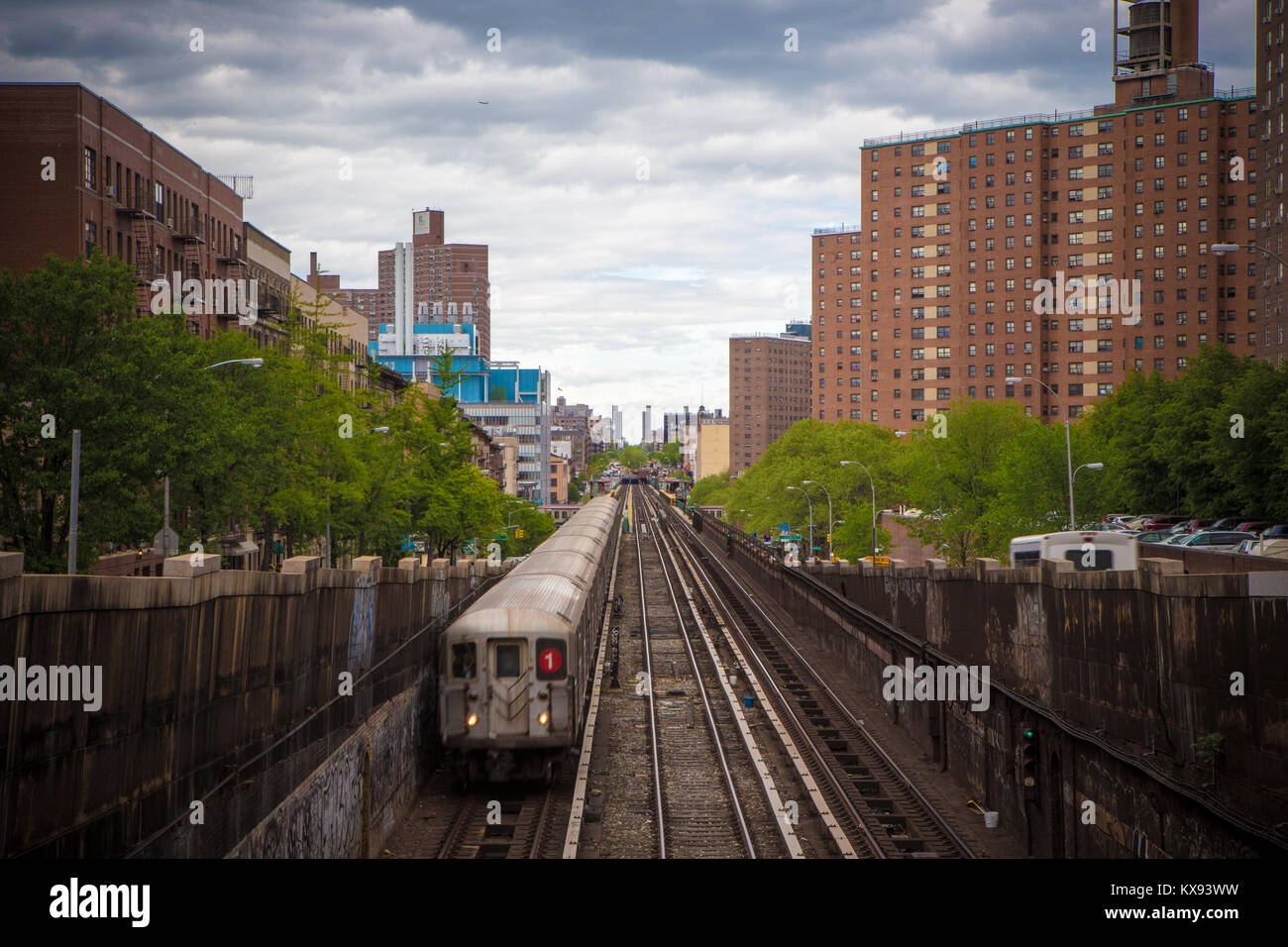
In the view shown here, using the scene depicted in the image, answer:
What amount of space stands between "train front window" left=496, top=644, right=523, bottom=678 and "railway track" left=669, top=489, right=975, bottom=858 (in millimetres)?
5608

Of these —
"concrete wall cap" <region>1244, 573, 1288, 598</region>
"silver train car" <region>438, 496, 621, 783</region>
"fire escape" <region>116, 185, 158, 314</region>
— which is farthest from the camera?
"fire escape" <region>116, 185, 158, 314</region>

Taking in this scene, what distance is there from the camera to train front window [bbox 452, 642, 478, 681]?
671 inches

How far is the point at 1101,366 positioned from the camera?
4496 inches

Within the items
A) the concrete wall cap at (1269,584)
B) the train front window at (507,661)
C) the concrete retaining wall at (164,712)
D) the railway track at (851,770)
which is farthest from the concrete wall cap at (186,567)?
the concrete wall cap at (1269,584)

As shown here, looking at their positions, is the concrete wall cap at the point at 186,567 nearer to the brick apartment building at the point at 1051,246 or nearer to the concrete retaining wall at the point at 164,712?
the concrete retaining wall at the point at 164,712

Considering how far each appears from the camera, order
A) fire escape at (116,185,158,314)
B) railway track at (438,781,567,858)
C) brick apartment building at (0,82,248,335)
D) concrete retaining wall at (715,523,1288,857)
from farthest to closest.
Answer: fire escape at (116,185,158,314) < brick apartment building at (0,82,248,335) < railway track at (438,781,567,858) < concrete retaining wall at (715,523,1288,857)

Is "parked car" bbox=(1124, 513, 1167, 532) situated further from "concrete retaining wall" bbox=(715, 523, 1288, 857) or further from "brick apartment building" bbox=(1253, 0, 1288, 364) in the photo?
"concrete retaining wall" bbox=(715, 523, 1288, 857)

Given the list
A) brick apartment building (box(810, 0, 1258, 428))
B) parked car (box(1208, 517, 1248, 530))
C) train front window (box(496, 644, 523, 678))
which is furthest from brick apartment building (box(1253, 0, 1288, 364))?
train front window (box(496, 644, 523, 678))

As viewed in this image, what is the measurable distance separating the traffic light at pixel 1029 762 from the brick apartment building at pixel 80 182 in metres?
35.5

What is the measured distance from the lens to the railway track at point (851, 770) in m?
15.1

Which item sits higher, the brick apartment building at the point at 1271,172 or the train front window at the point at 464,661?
the brick apartment building at the point at 1271,172

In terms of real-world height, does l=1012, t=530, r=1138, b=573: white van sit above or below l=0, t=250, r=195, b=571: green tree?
below
